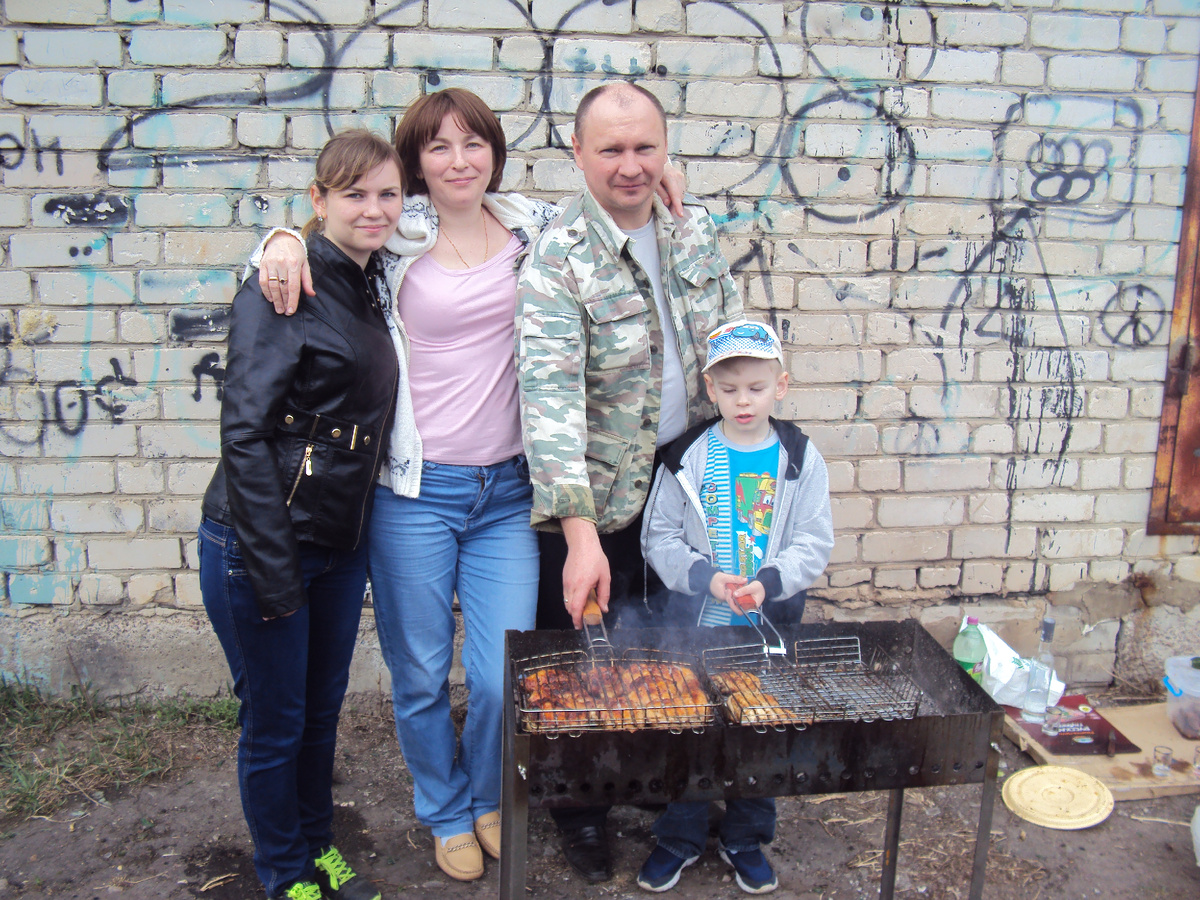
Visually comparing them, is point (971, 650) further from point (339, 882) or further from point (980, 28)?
point (339, 882)

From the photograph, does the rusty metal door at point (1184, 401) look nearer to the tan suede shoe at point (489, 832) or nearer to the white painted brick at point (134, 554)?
the tan suede shoe at point (489, 832)

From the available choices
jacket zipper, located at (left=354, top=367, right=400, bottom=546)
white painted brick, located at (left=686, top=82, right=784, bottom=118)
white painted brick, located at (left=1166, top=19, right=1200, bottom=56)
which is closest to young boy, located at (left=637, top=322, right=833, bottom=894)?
jacket zipper, located at (left=354, top=367, right=400, bottom=546)

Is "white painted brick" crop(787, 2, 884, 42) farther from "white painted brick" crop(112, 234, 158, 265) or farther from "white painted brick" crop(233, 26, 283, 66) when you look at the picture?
"white painted brick" crop(112, 234, 158, 265)

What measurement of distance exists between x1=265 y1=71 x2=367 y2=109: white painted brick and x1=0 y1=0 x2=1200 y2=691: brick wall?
0.04 feet

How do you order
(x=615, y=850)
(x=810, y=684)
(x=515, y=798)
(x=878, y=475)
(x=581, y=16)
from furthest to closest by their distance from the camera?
(x=878, y=475) < (x=581, y=16) < (x=615, y=850) < (x=810, y=684) < (x=515, y=798)

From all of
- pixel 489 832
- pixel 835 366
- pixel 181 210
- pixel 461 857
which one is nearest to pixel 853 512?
pixel 835 366

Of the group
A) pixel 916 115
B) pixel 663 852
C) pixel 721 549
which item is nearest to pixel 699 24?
pixel 916 115

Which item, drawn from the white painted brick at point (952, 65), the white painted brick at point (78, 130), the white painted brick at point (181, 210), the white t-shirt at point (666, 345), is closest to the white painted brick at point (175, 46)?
the white painted brick at point (78, 130)

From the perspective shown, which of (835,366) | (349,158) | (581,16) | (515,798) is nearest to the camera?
(515,798)

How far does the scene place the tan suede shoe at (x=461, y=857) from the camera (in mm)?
2871

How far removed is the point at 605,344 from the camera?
264cm

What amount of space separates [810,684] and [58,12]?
376 cm

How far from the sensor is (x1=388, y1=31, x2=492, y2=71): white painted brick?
341 centimetres

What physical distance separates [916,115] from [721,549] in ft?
7.35
